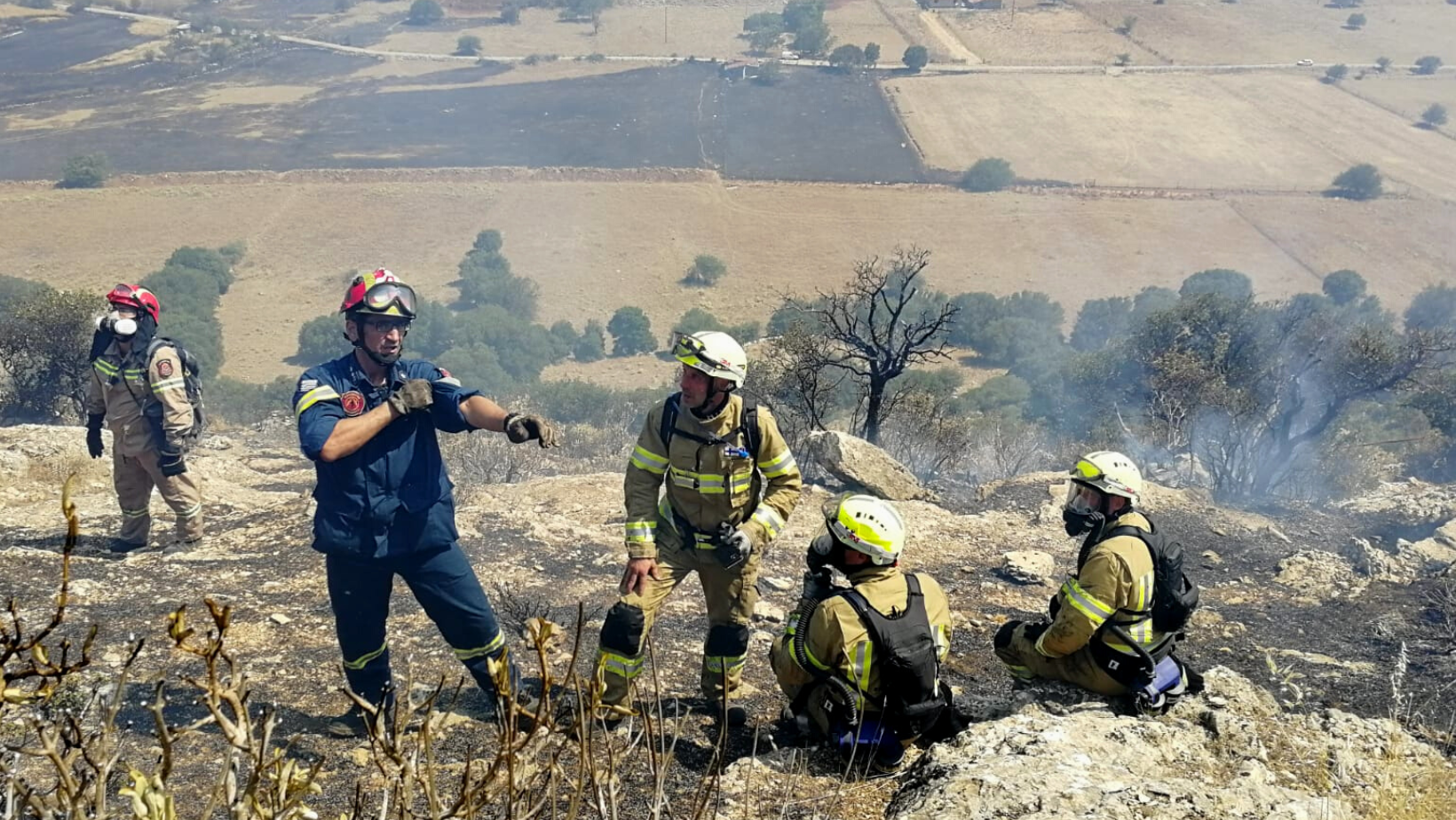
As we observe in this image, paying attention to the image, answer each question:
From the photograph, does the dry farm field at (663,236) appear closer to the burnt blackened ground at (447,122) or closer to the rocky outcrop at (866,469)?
the burnt blackened ground at (447,122)

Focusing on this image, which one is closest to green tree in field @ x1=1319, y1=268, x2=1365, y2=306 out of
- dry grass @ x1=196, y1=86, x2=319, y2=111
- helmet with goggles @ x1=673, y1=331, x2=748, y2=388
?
helmet with goggles @ x1=673, y1=331, x2=748, y2=388

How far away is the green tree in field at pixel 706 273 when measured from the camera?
1567 inches

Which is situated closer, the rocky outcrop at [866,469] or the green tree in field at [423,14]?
the rocky outcrop at [866,469]

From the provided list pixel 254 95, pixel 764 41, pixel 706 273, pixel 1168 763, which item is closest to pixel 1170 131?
pixel 764 41

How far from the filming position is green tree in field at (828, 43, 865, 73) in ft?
217

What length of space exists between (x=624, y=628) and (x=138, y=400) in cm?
426

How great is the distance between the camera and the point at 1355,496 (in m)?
13.8

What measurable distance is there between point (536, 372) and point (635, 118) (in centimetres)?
2969

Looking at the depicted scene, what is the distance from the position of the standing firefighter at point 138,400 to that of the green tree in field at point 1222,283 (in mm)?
34378

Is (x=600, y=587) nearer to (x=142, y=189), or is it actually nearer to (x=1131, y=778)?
(x=1131, y=778)

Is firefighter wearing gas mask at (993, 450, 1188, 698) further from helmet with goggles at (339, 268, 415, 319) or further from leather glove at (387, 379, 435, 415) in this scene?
helmet with goggles at (339, 268, 415, 319)

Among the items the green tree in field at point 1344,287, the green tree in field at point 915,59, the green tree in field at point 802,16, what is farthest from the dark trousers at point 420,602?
the green tree in field at point 802,16

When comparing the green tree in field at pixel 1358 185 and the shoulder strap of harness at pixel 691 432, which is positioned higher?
the shoulder strap of harness at pixel 691 432

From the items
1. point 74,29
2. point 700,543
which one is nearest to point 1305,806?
point 700,543
